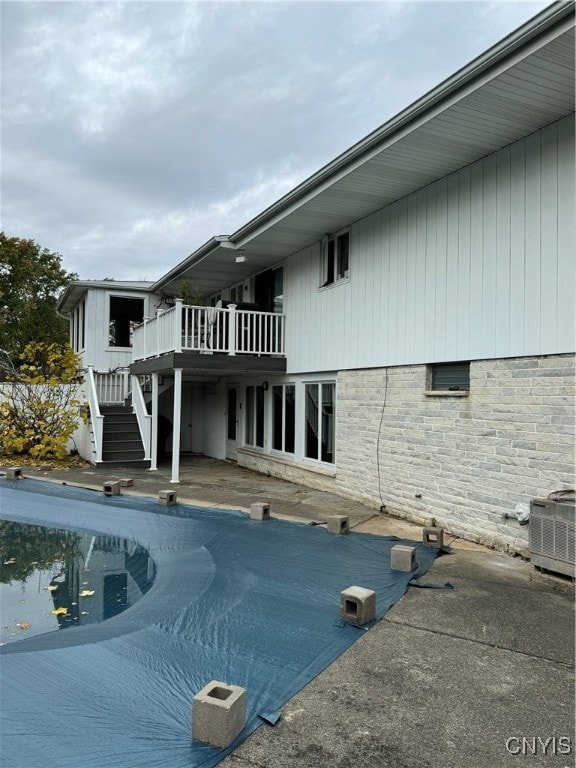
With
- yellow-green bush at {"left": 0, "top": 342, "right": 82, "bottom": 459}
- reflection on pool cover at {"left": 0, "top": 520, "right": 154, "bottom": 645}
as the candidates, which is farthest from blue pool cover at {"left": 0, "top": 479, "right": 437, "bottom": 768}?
yellow-green bush at {"left": 0, "top": 342, "right": 82, "bottom": 459}

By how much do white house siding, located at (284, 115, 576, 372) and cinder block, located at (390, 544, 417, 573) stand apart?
266 centimetres

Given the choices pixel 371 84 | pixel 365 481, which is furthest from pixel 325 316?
pixel 371 84

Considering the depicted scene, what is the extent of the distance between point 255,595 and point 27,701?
206 cm

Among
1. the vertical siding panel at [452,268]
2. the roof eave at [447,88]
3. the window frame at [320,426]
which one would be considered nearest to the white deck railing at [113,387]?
the window frame at [320,426]

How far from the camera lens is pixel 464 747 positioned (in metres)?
2.59

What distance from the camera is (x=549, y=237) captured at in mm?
5672

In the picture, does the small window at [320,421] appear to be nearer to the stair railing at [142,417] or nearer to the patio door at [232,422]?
the patio door at [232,422]

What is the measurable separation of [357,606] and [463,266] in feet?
15.5

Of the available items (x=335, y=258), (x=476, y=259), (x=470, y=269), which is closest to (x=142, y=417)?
(x=335, y=258)

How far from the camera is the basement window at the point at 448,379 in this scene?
6931 mm

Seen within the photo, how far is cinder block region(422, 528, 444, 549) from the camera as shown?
20.1 feet

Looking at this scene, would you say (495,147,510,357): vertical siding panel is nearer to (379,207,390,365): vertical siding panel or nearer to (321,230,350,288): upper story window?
(379,207,390,365): vertical siding panel

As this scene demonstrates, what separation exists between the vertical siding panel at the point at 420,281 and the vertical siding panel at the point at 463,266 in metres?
0.71

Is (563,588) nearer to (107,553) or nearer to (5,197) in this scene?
(107,553)
